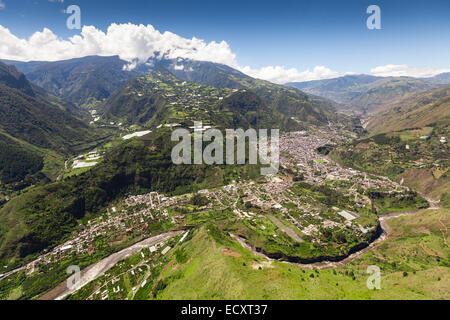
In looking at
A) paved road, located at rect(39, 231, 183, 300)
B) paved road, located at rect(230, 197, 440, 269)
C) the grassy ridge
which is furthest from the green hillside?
paved road, located at rect(230, 197, 440, 269)

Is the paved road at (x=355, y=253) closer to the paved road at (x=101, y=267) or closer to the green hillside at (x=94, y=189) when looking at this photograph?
the paved road at (x=101, y=267)

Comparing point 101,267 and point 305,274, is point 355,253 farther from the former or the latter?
point 101,267

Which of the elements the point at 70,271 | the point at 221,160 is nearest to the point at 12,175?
the point at 70,271

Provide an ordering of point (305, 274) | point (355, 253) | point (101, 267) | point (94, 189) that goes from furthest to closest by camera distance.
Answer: point (94, 189)
point (355, 253)
point (101, 267)
point (305, 274)

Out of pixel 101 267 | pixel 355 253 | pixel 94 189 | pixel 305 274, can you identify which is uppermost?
pixel 94 189

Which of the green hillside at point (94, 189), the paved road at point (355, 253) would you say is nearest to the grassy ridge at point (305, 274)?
the paved road at point (355, 253)

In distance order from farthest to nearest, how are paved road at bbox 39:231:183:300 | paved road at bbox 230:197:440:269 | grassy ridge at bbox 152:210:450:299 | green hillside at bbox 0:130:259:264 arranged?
green hillside at bbox 0:130:259:264, paved road at bbox 230:197:440:269, paved road at bbox 39:231:183:300, grassy ridge at bbox 152:210:450:299

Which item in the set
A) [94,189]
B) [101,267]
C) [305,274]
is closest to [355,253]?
[305,274]

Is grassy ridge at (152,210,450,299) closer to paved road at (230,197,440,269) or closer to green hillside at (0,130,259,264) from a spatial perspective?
paved road at (230,197,440,269)

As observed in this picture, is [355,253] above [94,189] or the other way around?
the other way around
